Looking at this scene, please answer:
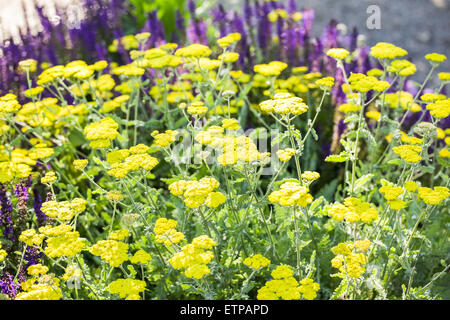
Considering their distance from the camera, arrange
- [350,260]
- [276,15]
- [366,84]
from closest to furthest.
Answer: [350,260], [366,84], [276,15]

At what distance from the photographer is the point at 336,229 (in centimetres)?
181

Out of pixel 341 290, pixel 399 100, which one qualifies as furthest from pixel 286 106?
pixel 399 100

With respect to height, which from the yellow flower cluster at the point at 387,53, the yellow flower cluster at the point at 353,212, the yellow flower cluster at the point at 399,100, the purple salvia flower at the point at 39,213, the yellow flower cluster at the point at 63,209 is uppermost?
the yellow flower cluster at the point at 387,53

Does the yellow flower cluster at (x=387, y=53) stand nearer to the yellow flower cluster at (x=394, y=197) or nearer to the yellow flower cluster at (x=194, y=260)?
the yellow flower cluster at (x=394, y=197)

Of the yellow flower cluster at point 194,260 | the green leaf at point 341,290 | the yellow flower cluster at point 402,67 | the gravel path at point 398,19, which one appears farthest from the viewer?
the gravel path at point 398,19

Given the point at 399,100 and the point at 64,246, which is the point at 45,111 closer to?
the point at 64,246

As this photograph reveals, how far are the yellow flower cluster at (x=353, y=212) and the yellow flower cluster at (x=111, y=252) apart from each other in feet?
1.77

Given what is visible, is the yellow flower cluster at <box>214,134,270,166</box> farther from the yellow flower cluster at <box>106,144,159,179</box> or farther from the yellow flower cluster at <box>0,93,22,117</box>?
the yellow flower cluster at <box>0,93,22,117</box>

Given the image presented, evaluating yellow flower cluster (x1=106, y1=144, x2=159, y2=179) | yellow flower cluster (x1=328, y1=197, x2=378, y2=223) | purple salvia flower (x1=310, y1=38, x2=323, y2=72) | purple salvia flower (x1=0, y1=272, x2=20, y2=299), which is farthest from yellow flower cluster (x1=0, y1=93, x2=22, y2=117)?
purple salvia flower (x1=310, y1=38, x2=323, y2=72)

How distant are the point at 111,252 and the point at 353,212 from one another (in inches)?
24.4

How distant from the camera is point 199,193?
1.24 meters

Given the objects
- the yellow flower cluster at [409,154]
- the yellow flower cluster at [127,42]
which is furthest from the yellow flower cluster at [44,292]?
the yellow flower cluster at [127,42]

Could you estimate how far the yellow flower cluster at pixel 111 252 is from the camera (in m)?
1.24
